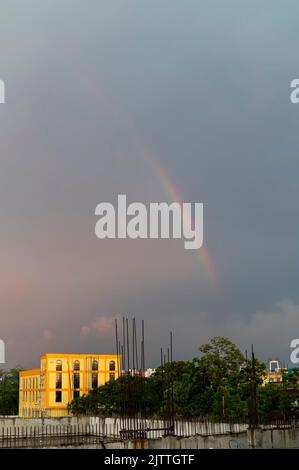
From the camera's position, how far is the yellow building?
67688mm

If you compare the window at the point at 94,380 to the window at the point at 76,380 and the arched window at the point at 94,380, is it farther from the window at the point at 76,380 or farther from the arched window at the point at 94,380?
the window at the point at 76,380

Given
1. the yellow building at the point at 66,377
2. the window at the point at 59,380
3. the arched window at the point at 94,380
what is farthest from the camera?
the arched window at the point at 94,380

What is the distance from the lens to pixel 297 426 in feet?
65.5

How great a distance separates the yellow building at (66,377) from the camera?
222 feet

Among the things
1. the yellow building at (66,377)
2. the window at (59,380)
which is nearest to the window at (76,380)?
the yellow building at (66,377)

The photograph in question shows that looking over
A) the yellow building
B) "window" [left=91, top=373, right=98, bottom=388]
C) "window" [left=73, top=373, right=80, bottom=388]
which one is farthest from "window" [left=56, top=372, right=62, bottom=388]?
"window" [left=91, top=373, right=98, bottom=388]

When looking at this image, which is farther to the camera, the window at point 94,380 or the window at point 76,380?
the window at point 94,380

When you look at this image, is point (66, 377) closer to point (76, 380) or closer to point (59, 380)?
point (59, 380)

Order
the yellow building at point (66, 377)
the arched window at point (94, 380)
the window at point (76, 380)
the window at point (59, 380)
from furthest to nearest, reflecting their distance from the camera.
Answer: the arched window at point (94, 380) < the window at point (76, 380) < the window at point (59, 380) < the yellow building at point (66, 377)

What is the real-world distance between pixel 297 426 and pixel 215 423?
342 cm

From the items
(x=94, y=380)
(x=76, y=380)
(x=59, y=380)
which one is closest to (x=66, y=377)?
(x=59, y=380)
